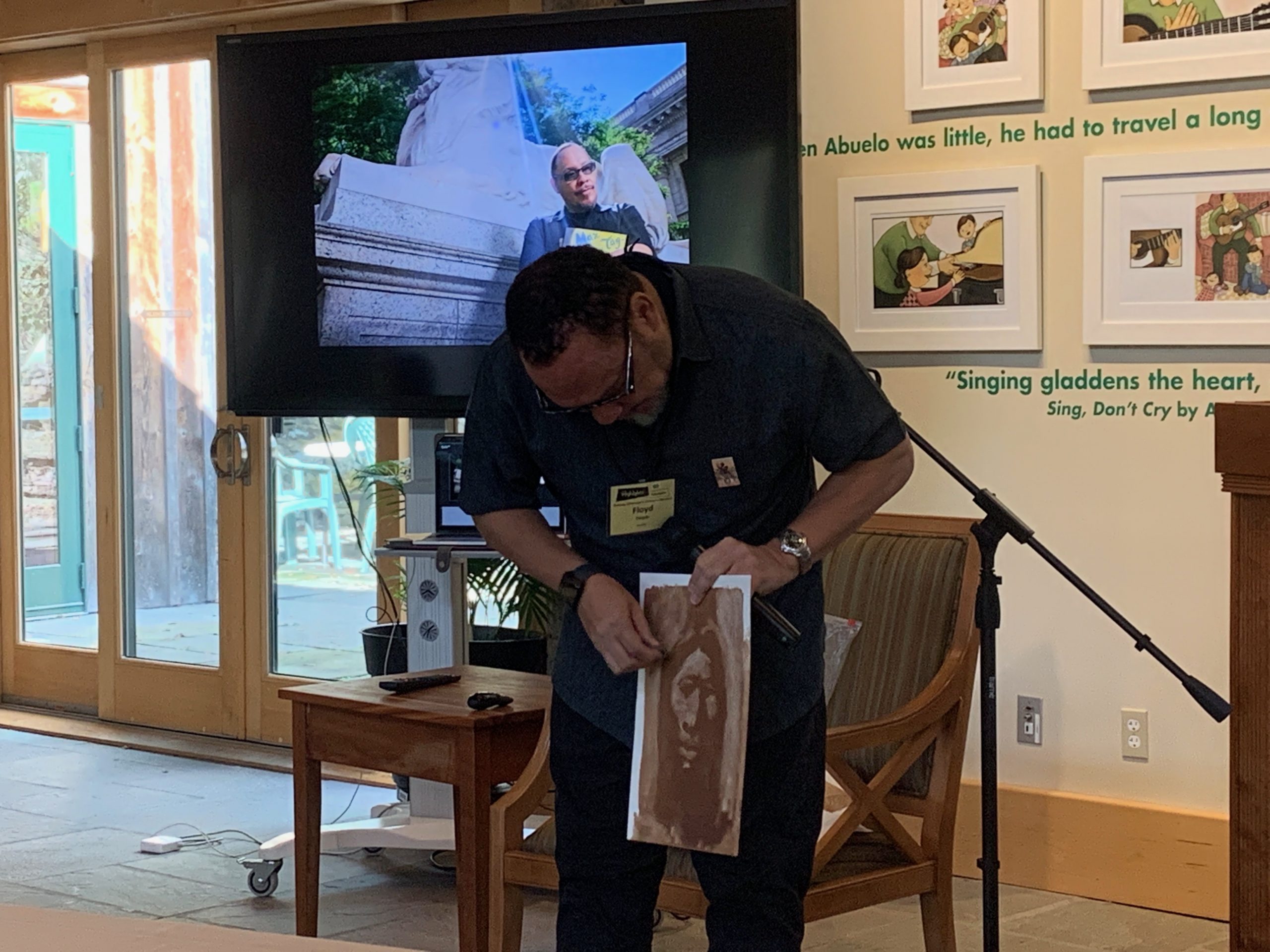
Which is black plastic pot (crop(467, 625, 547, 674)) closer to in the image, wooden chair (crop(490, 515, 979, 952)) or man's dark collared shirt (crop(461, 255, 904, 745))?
wooden chair (crop(490, 515, 979, 952))

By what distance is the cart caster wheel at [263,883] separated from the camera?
369cm

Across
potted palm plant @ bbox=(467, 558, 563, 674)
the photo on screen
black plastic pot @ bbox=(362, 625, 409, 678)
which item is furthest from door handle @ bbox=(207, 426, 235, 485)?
the photo on screen

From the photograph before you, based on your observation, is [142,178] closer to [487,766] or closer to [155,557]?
[155,557]

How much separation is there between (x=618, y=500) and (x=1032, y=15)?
219 cm

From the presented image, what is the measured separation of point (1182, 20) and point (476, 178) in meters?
1.54

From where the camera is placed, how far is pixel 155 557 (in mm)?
5551

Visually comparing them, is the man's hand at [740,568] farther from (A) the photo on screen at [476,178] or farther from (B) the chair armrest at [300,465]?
(B) the chair armrest at [300,465]

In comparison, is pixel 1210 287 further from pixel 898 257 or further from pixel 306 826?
pixel 306 826

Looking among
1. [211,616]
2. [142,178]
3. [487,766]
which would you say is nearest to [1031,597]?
[487,766]

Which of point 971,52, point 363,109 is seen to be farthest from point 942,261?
point 363,109

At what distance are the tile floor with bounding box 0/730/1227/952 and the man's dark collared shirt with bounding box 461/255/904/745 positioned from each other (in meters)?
1.49

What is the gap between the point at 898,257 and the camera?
3.83m

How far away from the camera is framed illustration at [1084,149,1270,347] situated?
3387 mm

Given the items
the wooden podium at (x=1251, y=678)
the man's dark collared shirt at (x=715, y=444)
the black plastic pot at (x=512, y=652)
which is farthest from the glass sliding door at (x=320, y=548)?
the wooden podium at (x=1251, y=678)
